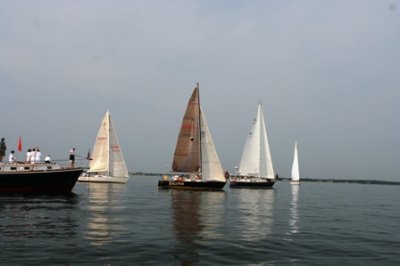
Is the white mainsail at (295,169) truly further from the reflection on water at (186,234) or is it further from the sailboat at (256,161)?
the reflection on water at (186,234)

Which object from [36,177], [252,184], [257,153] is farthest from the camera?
[252,184]

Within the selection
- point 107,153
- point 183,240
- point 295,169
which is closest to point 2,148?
point 183,240

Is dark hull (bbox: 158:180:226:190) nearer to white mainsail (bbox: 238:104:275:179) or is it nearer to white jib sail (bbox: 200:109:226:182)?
white jib sail (bbox: 200:109:226:182)

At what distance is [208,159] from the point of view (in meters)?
50.7


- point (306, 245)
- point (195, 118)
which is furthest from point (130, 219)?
point (195, 118)

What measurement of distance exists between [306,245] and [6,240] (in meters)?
10.1

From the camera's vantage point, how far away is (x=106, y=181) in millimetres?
71438

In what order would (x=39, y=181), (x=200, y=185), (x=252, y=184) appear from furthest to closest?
(x=252, y=184), (x=200, y=185), (x=39, y=181)

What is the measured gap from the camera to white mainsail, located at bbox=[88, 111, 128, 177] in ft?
231

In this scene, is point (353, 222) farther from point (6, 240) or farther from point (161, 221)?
point (6, 240)

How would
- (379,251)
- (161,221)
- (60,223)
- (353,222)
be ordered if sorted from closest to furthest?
(379,251) → (60,223) → (161,221) → (353,222)

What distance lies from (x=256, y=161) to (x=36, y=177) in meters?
38.4

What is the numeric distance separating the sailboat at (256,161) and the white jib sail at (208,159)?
16234 mm

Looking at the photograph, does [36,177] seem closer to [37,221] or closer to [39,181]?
[39,181]
